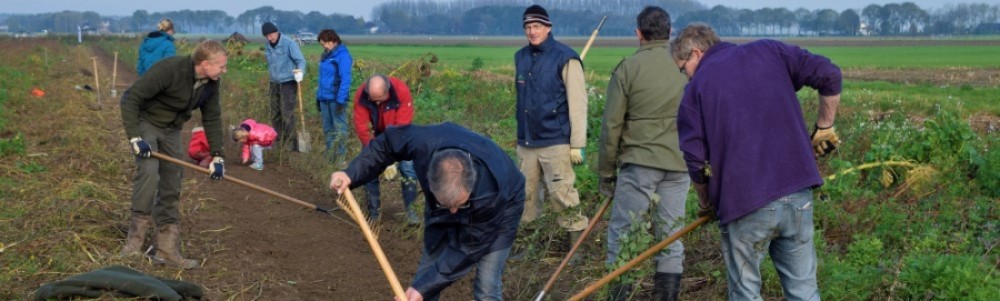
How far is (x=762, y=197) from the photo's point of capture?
4.08m

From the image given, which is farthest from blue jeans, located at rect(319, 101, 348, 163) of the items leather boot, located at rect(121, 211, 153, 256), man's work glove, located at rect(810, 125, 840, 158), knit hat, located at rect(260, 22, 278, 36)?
man's work glove, located at rect(810, 125, 840, 158)

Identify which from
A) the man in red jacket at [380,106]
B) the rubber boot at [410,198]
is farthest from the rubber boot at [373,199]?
the man in red jacket at [380,106]

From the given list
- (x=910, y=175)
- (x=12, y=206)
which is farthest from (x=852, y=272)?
(x=12, y=206)

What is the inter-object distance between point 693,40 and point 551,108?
2.27m

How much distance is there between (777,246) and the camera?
4340mm

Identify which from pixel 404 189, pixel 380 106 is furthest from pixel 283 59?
pixel 380 106

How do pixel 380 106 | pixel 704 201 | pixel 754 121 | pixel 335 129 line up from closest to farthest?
pixel 754 121
pixel 704 201
pixel 380 106
pixel 335 129

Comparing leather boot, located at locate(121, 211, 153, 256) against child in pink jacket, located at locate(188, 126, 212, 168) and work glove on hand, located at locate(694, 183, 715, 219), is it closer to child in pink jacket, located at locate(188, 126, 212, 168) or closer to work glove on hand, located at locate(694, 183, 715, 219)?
child in pink jacket, located at locate(188, 126, 212, 168)

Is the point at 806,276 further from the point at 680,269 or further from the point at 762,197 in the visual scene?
the point at 680,269

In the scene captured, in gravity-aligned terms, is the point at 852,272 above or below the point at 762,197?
below

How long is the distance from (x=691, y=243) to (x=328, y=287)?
248 cm

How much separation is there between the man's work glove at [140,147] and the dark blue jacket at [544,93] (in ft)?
8.03

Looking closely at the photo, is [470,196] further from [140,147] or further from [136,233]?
[136,233]

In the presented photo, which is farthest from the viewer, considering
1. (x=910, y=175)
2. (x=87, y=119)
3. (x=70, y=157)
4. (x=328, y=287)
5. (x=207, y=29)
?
(x=207, y=29)
